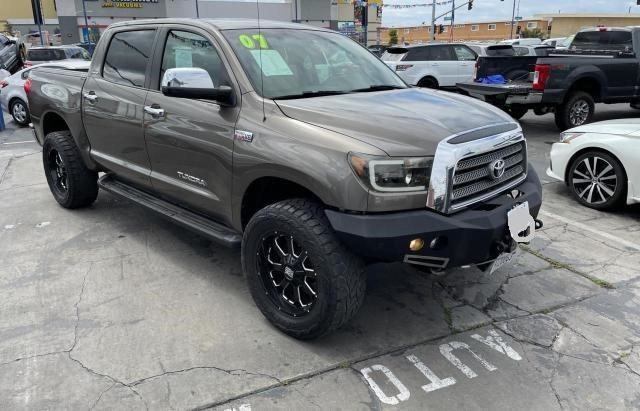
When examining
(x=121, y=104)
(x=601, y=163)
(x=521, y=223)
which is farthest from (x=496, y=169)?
(x=601, y=163)

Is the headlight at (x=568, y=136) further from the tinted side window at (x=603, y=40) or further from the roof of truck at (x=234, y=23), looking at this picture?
the tinted side window at (x=603, y=40)

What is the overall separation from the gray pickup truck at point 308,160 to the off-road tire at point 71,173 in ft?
3.10

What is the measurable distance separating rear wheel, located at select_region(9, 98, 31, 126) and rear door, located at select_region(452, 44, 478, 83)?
11.1m

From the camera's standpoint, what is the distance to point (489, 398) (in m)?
2.73

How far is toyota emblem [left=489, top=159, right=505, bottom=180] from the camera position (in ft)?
10.1

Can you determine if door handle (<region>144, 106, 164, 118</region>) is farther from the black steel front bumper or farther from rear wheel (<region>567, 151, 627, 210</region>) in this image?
rear wheel (<region>567, 151, 627, 210</region>)

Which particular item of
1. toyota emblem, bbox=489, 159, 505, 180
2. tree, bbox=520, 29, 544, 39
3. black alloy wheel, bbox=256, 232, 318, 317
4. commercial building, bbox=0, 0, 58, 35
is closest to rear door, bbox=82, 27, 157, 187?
black alloy wheel, bbox=256, 232, 318, 317

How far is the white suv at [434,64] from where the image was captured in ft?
46.2

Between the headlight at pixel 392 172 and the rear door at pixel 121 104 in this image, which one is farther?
the rear door at pixel 121 104

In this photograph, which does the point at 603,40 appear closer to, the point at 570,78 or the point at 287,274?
the point at 570,78

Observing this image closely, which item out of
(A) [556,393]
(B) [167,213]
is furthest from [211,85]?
(A) [556,393]

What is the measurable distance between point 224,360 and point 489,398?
149cm

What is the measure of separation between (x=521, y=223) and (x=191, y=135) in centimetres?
227

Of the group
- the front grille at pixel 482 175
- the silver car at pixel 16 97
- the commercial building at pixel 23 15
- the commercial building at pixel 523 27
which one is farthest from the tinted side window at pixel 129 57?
the commercial building at pixel 523 27
